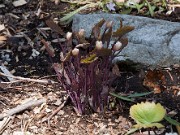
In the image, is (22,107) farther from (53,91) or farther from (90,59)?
(90,59)

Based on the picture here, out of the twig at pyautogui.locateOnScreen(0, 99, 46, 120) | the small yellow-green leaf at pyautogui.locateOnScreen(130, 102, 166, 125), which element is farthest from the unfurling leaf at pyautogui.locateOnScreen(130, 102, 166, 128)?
the twig at pyautogui.locateOnScreen(0, 99, 46, 120)

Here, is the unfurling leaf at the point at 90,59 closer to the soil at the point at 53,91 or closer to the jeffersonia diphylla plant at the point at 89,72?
the jeffersonia diphylla plant at the point at 89,72

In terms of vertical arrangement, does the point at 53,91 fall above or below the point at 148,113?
below

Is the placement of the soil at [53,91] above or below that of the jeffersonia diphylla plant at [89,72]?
below

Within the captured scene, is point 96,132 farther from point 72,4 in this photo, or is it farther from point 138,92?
point 72,4

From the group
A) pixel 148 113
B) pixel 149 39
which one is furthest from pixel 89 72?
pixel 149 39

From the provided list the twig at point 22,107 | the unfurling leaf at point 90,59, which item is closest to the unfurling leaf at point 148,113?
the unfurling leaf at point 90,59

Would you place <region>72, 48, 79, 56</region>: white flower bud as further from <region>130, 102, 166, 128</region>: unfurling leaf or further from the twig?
the twig
